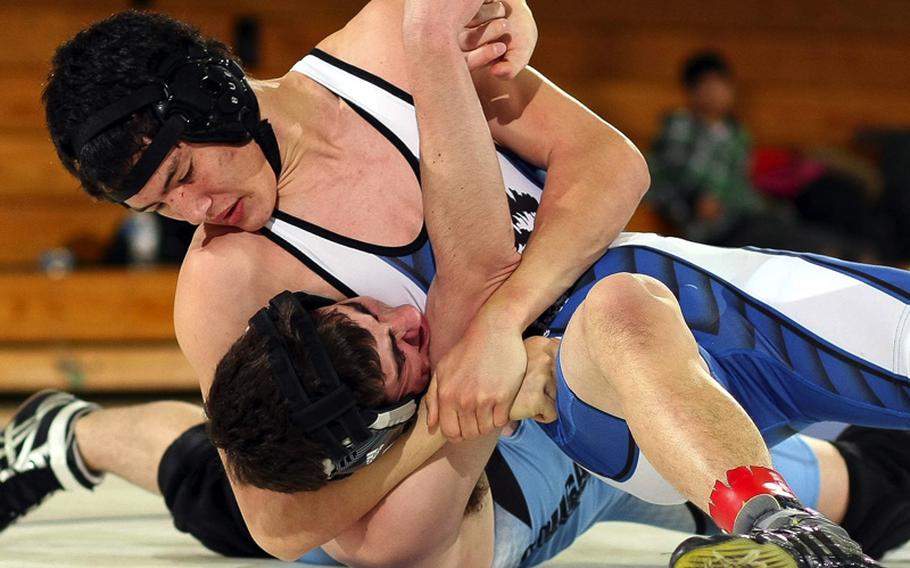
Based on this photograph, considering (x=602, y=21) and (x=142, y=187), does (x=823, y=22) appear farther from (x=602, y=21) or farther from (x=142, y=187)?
(x=142, y=187)

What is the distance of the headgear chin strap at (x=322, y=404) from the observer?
1946mm

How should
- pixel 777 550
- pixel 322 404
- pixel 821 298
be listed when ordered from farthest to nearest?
1. pixel 821 298
2. pixel 322 404
3. pixel 777 550

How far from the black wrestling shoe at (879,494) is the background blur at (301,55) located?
337 cm

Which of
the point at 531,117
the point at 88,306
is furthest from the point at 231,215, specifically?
the point at 88,306

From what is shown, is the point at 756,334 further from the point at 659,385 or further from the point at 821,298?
the point at 659,385

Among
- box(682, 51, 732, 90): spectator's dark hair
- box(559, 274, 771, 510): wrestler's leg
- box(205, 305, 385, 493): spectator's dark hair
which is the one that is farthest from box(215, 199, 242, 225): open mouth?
box(682, 51, 732, 90): spectator's dark hair

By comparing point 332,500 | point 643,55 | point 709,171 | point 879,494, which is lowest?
point 709,171

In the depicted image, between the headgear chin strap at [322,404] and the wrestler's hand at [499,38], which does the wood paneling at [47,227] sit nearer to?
the wrestler's hand at [499,38]

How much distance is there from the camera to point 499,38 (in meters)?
2.27

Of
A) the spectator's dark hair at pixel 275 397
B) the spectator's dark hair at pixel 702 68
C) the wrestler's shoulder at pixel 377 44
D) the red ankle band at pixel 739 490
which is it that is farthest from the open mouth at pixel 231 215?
the spectator's dark hair at pixel 702 68

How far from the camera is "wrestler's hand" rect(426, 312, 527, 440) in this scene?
1994 millimetres

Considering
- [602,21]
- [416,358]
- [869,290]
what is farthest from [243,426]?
[602,21]

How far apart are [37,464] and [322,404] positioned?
1.03 metres

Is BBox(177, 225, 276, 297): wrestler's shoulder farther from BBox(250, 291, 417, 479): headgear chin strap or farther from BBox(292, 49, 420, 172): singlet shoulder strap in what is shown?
BBox(292, 49, 420, 172): singlet shoulder strap
